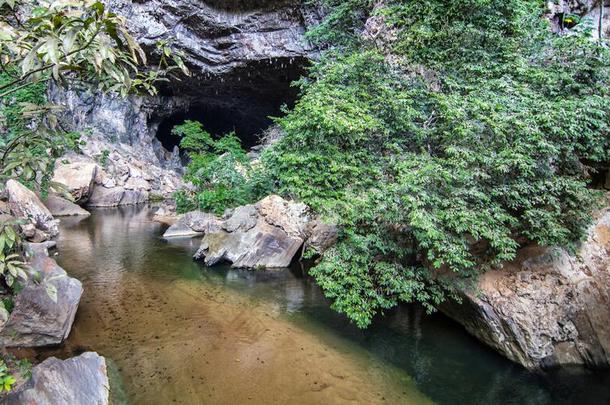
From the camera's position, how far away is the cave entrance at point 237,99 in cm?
1977

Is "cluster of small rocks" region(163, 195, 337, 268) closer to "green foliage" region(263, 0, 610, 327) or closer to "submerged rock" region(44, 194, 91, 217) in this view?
"green foliage" region(263, 0, 610, 327)

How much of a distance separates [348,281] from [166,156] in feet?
86.4

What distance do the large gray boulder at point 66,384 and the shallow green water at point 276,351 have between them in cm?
50

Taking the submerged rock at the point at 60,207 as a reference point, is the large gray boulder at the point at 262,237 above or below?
above

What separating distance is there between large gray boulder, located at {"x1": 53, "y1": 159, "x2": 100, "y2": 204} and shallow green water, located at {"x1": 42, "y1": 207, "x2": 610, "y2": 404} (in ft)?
39.0

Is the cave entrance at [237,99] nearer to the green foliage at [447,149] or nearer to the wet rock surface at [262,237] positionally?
the wet rock surface at [262,237]

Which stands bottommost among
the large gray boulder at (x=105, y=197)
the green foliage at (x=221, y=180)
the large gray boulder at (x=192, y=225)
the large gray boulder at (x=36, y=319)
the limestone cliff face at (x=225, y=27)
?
the large gray boulder at (x=105, y=197)

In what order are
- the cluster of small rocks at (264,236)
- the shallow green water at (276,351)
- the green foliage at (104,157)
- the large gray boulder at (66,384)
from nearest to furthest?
the large gray boulder at (66,384) → the shallow green water at (276,351) → the cluster of small rocks at (264,236) → the green foliage at (104,157)

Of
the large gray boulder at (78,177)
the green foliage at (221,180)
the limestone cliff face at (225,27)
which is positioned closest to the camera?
the green foliage at (221,180)

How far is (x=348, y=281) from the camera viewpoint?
521 cm

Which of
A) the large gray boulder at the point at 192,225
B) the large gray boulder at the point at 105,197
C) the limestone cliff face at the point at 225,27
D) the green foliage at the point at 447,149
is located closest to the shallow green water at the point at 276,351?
the green foliage at the point at 447,149

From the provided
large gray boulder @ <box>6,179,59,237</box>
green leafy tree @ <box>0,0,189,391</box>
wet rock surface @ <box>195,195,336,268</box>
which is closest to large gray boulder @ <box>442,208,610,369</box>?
wet rock surface @ <box>195,195,336,268</box>

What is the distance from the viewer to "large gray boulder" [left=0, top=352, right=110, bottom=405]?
9.63ft

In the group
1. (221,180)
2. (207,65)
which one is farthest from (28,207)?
(207,65)
